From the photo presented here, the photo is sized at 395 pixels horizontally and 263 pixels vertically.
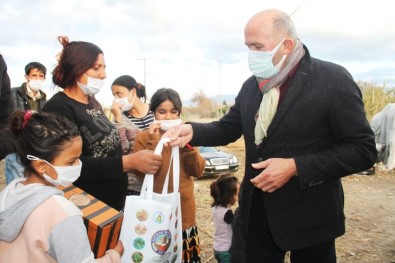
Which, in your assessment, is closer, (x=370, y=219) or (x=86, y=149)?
(x=86, y=149)

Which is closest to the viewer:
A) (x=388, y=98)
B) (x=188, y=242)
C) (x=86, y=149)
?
(x=86, y=149)

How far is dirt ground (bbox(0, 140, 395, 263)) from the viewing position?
14.8ft

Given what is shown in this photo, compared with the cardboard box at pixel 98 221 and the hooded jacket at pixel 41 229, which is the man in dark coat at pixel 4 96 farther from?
the hooded jacket at pixel 41 229

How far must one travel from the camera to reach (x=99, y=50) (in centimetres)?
263

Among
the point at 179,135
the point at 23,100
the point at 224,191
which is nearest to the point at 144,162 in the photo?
the point at 179,135

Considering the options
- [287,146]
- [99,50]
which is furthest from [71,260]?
[99,50]

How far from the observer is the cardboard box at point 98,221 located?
75.2 inches

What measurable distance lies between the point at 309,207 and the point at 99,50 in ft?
5.69

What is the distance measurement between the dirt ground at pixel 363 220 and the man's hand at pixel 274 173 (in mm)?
2457

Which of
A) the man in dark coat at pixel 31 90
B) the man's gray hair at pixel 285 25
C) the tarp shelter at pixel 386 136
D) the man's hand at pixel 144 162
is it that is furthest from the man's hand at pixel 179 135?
the tarp shelter at pixel 386 136

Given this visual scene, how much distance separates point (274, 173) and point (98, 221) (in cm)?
97

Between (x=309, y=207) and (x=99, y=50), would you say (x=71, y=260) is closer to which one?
(x=309, y=207)

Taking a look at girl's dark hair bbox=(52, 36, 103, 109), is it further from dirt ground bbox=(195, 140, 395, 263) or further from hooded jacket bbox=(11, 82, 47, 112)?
hooded jacket bbox=(11, 82, 47, 112)

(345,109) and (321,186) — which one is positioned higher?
(345,109)
